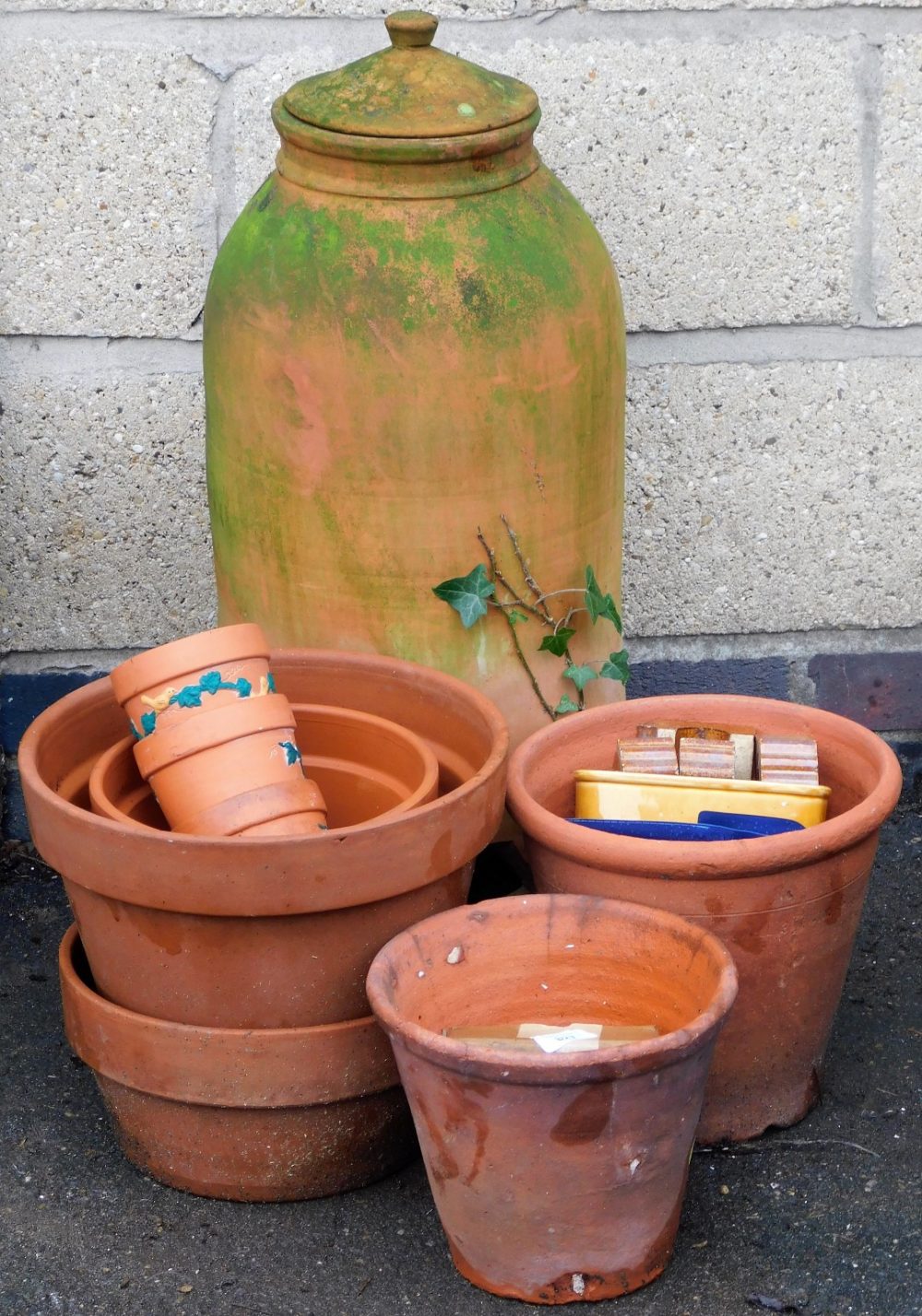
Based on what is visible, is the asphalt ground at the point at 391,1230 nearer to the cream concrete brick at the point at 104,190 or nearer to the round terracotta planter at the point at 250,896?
the round terracotta planter at the point at 250,896

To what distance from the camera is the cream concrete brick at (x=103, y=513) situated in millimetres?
2459

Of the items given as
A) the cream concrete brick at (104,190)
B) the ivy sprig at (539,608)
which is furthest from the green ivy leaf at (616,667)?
the cream concrete brick at (104,190)

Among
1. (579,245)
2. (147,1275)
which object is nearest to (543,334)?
(579,245)

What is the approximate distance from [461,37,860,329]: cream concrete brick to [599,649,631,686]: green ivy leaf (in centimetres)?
56

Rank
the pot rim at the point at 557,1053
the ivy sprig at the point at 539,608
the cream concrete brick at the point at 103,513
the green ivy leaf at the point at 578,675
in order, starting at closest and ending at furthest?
1. the pot rim at the point at 557,1053
2. the ivy sprig at the point at 539,608
3. the green ivy leaf at the point at 578,675
4. the cream concrete brick at the point at 103,513

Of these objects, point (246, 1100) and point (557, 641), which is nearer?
point (246, 1100)

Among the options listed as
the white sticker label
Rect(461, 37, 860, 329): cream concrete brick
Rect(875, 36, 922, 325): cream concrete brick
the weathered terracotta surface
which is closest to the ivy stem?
the weathered terracotta surface

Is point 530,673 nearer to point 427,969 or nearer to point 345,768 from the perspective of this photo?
point 345,768

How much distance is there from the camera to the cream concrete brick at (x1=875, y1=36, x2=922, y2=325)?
237 centimetres

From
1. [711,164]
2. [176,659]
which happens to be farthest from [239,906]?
[711,164]

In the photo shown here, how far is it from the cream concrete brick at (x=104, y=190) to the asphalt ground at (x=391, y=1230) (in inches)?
42.1

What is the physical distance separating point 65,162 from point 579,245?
0.79 m

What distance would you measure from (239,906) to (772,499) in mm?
1259

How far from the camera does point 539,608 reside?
2.07 meters
